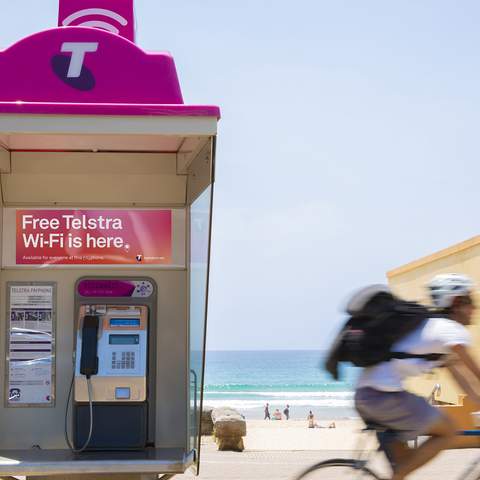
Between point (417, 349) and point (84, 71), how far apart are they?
325 centimetres

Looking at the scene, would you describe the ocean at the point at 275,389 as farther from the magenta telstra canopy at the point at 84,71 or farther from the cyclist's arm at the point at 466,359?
the cyclist's arm at the point at 466,359

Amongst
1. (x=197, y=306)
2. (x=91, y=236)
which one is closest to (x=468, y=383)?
(x=197, y=306)

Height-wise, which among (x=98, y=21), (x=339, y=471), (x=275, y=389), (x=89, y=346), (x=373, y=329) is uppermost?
(x=98, y=21)

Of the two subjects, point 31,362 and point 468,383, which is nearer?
point 468,383

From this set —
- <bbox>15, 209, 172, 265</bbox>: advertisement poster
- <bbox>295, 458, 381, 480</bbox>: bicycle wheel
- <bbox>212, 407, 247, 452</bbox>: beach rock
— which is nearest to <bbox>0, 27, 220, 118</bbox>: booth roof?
<bbox>15, 209, 172, 265</bbox>: advertisement poster

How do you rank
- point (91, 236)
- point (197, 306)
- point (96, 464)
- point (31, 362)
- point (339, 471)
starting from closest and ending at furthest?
point (339, 471) → point (96, 464) → point (197, 306) → point (31, 362) → point (91, 236)

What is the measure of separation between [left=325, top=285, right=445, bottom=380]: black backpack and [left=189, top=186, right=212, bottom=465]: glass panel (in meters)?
2.19

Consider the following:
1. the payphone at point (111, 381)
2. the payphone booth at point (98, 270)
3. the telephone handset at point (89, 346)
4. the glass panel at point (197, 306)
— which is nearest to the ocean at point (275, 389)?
the glass panel at point (197, 306)

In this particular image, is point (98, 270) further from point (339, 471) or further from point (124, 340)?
point (339, 471)

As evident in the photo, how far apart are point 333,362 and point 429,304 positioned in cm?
62

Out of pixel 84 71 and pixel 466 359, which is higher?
pixel 84 71

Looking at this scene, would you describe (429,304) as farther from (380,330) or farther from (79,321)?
(79,321)

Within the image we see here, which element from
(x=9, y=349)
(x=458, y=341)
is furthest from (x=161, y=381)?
(x=458, y=341)

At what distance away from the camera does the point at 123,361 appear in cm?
684
